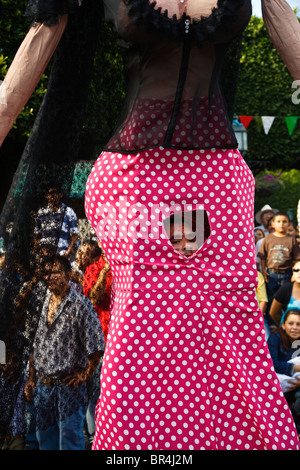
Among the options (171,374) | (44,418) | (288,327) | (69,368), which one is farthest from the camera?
(288,327)

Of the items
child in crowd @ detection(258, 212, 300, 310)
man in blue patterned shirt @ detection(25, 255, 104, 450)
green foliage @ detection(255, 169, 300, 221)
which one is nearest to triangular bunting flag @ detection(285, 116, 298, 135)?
child in crowd @ detection(258, 212, 300, 310)

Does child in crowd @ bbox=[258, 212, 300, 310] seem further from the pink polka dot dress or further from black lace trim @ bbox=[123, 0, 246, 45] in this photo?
black lace trim @ bbox=[123, 0, 246, 45]

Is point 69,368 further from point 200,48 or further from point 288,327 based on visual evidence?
point 288,327

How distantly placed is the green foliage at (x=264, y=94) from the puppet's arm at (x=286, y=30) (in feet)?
45.7

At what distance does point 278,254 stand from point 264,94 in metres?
11.1

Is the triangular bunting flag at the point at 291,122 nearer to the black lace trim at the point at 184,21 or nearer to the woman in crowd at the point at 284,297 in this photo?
the woman in crowd at the point at 284,297

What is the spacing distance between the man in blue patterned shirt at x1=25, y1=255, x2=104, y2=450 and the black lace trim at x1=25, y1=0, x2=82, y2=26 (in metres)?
0.83

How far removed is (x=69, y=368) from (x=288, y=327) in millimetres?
2553

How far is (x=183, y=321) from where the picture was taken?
80.7 inches

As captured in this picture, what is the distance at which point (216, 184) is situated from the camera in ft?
6.85

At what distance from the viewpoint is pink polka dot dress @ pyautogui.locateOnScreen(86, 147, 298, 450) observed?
2016 millimetres

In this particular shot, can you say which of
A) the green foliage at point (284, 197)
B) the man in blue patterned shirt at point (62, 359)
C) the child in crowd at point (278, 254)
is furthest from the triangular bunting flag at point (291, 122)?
the man in blue patterned shirt at point (62, 359)

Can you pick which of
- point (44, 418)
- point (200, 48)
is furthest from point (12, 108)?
point (44, 418)

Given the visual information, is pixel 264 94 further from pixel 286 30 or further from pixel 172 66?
pixel 172 66
